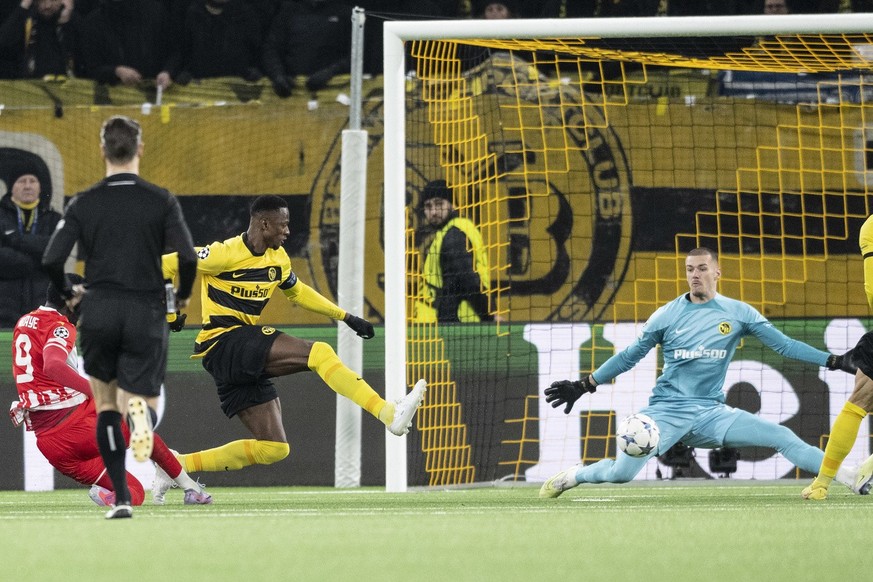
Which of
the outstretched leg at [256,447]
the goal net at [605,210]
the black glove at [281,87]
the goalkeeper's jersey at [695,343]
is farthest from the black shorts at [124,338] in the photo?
the black glove at [281,87]

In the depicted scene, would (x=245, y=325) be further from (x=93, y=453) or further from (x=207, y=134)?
(x=207, y=134)

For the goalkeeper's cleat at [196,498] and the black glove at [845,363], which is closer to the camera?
the black glove at [845,363]

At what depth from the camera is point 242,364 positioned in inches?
349

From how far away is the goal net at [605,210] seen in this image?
10.3m

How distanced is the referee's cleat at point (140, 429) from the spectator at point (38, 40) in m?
7.75

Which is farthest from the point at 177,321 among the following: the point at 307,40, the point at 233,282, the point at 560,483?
the point at 307,40

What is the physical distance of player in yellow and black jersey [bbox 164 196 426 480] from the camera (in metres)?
8.76

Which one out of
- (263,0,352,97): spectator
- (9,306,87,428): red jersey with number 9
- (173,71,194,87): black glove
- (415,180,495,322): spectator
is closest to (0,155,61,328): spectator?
(173,71,194,87): black glove

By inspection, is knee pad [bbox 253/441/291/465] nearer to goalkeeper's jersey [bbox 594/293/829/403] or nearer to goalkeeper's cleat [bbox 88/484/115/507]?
goalkeeper's cleat [bbox 88/484/115/507]

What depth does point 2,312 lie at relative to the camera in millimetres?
11672

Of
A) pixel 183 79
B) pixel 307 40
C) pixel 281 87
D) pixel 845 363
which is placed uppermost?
pixel 307 40

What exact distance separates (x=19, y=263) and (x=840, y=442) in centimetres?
652

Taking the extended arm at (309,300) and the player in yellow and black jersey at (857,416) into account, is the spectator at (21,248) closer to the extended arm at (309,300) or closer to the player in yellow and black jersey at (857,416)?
the extended arm at (309,300)

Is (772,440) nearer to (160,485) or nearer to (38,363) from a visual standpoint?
(160,485)
